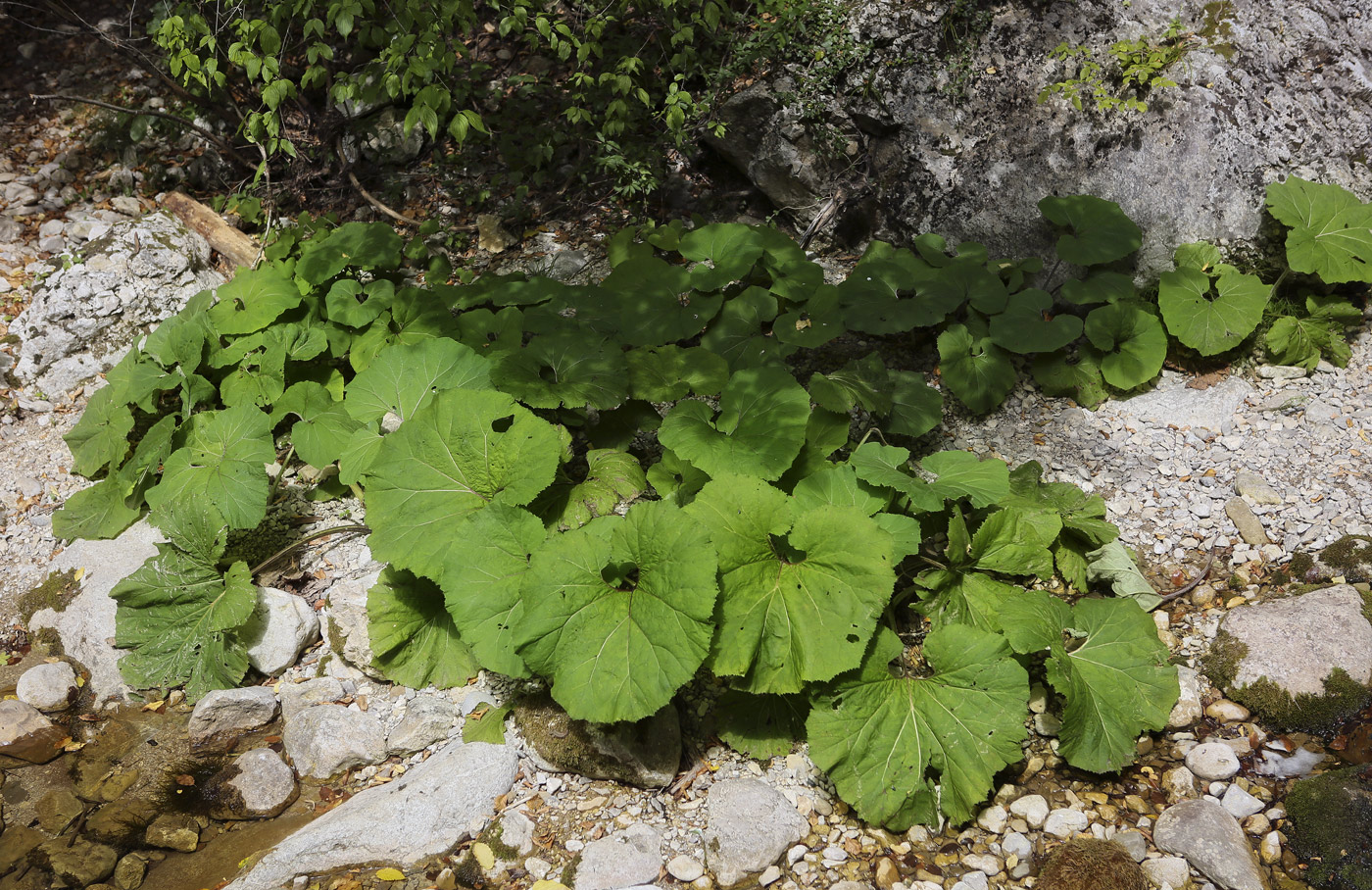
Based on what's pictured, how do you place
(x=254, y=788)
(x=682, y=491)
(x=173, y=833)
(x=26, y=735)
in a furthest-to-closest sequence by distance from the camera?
(x=26, y=735) → (x=682, y=491) → (x=254, y=788) → (x=173, y=833)

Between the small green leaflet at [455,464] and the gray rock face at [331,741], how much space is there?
74 centimetres

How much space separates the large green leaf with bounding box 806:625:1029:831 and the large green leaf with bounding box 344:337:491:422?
6.34 feet

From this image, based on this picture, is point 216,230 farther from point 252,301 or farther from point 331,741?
point 331,741

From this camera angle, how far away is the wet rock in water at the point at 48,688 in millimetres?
3355

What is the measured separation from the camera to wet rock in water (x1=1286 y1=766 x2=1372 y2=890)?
2.35 metres

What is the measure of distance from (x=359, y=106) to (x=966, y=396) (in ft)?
14.7

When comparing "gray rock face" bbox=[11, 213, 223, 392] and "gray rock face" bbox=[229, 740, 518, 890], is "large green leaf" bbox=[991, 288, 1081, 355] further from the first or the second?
"gray rock face" bbox=[11, 213, 223, 392]

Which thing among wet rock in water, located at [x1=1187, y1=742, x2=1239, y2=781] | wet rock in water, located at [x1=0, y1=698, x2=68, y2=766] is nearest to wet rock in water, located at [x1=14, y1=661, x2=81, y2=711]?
wet rock in water, located at [x1=0, y1=698, x2=68, y2=766]

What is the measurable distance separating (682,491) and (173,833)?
213 cm

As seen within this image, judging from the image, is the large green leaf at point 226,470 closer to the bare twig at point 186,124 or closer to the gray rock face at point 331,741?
the gray rock face at point 331,741

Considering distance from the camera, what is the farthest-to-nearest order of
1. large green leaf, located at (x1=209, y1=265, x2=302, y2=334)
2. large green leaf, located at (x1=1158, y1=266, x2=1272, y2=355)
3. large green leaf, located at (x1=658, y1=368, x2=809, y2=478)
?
large green leaf, located at (x1=209, y1=265, x2=302, y2=334), large green leaf, located at (x1=1158, y1=266, x2=1272, y2=355), large green leaf, located at (x1=658, y1=368, x2=809, y2=478)

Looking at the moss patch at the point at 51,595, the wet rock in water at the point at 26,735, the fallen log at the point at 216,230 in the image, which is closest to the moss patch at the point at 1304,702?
the wet rock in water at the point at 26,735

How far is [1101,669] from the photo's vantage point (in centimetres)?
285

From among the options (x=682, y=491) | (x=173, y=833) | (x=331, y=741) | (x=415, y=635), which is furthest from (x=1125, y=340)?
(x=173, y=833)
